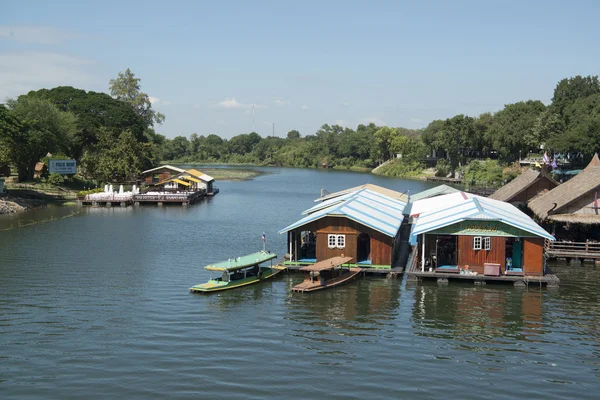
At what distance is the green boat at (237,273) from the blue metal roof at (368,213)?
2373 millimetres

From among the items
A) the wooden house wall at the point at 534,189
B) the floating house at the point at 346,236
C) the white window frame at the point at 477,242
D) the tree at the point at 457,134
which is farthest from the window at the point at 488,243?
the tree at the point at 457,134

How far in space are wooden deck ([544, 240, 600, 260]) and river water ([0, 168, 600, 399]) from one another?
0.67 meters

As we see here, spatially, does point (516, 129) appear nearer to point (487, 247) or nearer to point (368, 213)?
point (368, 213)

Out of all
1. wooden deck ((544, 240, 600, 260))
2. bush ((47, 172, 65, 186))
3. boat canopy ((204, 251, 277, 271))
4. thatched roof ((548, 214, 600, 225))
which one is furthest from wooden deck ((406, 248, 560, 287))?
bush ((47, 172, 65, 186))

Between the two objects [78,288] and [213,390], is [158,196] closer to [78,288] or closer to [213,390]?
[78,288]

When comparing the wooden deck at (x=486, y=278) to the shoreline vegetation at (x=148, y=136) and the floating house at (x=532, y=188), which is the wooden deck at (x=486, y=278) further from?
the shoreline vegetation at (x=148, y=136)

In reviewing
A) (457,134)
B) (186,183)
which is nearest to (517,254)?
(186,183)

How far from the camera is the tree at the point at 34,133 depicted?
6756 centimetres

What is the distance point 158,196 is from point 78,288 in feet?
136

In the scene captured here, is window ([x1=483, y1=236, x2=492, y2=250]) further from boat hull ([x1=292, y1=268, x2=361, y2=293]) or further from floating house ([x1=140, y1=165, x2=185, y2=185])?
floating house ([x1=140, y1=165, x2=185, y2=185])

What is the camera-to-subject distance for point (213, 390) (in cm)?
1906

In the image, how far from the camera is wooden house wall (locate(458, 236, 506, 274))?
102 ft

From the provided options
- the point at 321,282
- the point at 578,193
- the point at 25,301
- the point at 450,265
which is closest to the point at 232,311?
the point at 321,282

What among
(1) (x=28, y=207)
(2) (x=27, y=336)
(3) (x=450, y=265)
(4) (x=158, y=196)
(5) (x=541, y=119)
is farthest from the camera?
(5) (x=541, y=119)
